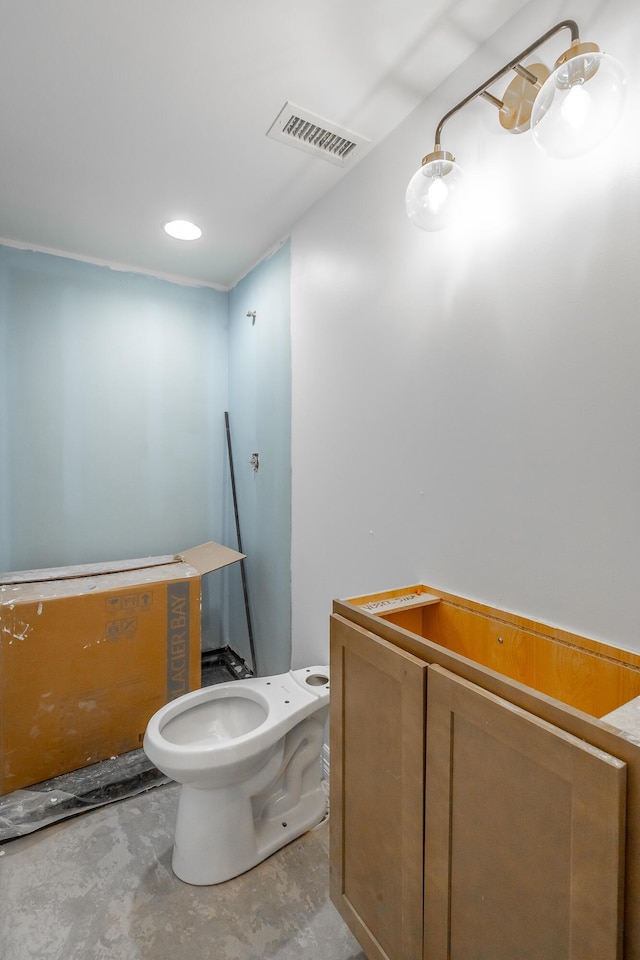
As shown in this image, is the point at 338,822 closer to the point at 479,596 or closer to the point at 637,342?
the point at 479,596

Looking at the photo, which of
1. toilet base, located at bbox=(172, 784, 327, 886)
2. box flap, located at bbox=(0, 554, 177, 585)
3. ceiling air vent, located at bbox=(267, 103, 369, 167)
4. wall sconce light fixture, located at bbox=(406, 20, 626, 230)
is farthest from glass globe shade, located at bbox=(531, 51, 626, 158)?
box flap, located at bbox=(0, 554, 177, 585)

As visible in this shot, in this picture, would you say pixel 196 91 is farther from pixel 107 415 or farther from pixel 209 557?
pixel 209 557

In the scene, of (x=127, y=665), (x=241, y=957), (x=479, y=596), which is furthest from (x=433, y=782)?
(x=127, y=665)

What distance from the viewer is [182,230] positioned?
217 cm

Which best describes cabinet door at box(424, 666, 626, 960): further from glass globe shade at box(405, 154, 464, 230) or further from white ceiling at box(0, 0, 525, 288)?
white ceiling at box(0, 0, 525, 288)

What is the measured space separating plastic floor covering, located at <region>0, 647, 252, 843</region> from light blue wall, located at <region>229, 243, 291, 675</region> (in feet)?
2.36

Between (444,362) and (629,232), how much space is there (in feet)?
1.68

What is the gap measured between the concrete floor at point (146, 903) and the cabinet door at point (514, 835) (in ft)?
1.93

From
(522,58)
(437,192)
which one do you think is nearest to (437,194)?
(437,192)

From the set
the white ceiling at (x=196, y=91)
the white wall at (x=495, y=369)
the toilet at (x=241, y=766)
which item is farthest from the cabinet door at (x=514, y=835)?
the white ceiling at (x=196, y=91)

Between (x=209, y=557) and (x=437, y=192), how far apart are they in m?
1.93

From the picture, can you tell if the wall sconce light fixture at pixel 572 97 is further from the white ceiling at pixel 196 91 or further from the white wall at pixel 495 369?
the white ceiling at pixel 196 91

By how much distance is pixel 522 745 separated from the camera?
2.26 feet

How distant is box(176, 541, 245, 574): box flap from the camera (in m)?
2.30
